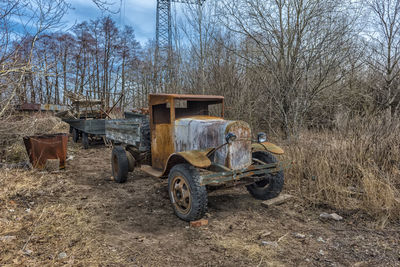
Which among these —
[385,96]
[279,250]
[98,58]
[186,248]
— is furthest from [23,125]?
[98,58]

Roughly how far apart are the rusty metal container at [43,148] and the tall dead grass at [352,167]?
5.50 m

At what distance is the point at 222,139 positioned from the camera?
357cm

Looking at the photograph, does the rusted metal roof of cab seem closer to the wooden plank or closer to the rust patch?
the rust patch

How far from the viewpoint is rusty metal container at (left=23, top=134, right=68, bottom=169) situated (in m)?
Result: 5.99

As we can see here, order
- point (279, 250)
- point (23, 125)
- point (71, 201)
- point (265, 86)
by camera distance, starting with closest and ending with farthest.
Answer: point (279, 250) → point (71, 201) → point (23, 125) → point (265, 86)

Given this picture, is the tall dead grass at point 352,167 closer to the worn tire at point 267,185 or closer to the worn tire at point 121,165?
the worn tire at point 267,185

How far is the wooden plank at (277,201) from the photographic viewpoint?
397 cm

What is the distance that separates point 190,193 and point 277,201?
5.24ft

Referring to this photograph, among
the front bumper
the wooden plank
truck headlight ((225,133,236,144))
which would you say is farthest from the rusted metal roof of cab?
the wooden plank

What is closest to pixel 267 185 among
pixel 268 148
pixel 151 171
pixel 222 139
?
pixel 268 148

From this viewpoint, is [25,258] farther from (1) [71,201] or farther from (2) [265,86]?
(2) [265,86]

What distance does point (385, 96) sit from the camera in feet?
29.7

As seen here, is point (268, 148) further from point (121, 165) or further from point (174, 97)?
point (121, 165)

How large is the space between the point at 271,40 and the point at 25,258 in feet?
25.2
